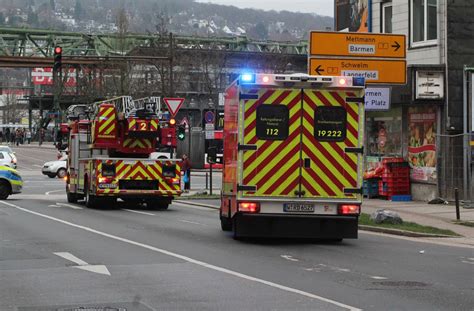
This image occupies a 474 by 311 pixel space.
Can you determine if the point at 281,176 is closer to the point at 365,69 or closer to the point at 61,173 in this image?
the point at 365,69

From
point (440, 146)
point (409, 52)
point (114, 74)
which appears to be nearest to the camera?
point (440, 146)

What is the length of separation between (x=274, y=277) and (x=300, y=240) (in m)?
5.34

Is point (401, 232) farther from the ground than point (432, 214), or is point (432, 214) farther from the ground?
point (432, 214)

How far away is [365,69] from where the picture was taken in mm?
25641

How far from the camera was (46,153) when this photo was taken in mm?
72500

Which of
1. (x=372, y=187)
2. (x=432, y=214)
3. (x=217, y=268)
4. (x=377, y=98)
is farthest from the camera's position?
(x=372, y=187)

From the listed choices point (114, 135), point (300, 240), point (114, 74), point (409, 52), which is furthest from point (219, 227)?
point (114, 74)

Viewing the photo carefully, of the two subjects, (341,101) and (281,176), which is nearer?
(281,176)

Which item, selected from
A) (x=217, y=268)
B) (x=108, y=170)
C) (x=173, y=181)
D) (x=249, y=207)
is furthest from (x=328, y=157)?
(x=108, y=170)

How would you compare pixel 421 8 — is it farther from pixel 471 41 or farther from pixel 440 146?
pixel 440 146

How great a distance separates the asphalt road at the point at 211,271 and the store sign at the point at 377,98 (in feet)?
29.4

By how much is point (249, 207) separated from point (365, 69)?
11665 mm

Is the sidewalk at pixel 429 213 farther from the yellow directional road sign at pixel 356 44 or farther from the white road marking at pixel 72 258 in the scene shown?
the white road marking at pixel 72 258

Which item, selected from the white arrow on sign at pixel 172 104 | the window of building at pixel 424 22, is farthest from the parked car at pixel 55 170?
the window of building at pixel 424 22
